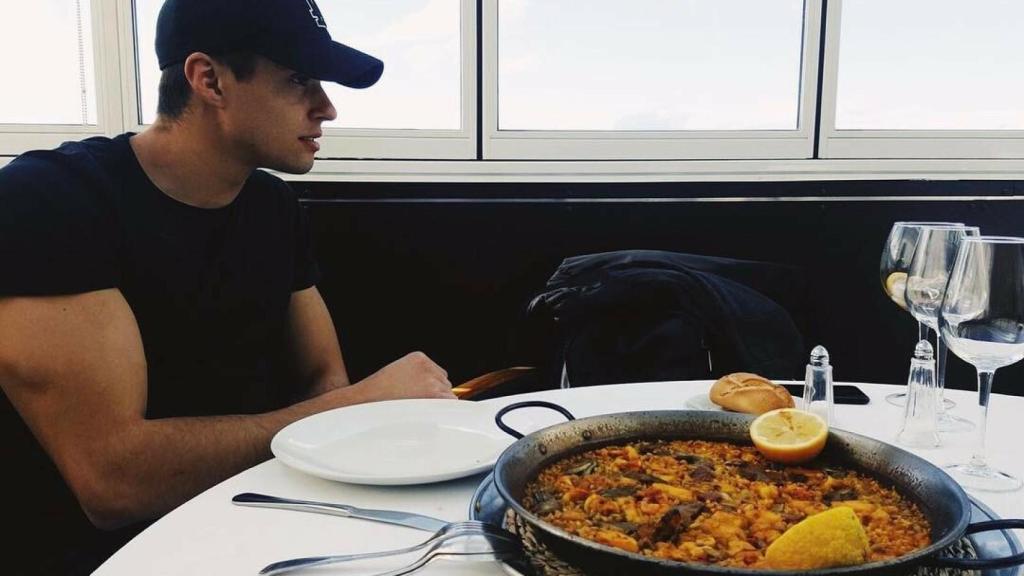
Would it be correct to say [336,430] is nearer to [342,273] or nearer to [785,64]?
[342,273]

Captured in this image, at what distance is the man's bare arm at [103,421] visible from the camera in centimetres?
119

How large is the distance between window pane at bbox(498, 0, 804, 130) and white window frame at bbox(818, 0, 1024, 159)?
117 millimetres

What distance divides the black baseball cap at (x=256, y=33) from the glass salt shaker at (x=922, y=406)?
1.17 meters

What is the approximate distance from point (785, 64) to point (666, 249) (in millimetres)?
872

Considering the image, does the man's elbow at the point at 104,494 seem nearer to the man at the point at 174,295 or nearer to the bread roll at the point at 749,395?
the man at the point at 174,295

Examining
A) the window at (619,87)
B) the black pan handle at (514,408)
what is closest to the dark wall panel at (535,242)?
the window at (619,87)

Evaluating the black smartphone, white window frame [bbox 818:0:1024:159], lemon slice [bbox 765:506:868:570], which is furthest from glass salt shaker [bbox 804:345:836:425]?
white window frame [bbox 818:0:1024:159]

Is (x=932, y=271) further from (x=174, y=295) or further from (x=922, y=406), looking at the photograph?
(x=174, y=295)

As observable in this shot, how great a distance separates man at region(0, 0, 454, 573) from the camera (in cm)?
121

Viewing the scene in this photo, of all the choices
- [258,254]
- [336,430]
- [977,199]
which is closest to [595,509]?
[336,430]

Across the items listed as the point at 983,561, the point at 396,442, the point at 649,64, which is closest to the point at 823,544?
the point at 983,561

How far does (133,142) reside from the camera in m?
1.53

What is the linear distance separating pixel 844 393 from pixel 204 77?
4.26ft

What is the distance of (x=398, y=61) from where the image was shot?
2844mm
